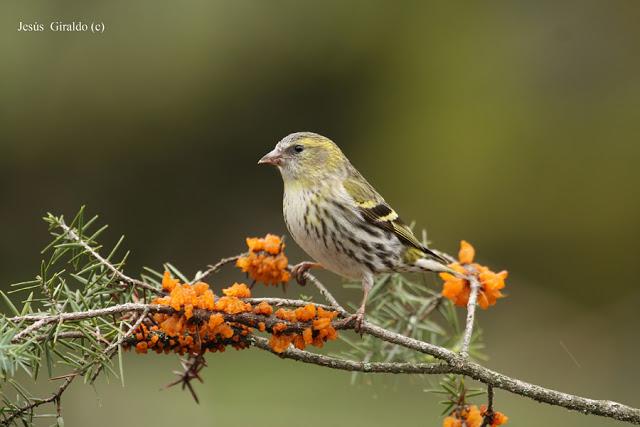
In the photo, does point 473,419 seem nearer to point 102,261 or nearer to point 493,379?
point 493,379

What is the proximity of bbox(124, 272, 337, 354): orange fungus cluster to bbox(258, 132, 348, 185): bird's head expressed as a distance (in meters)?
0.91

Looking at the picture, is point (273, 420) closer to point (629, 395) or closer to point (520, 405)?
point (520, 405)

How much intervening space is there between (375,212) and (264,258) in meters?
0.62

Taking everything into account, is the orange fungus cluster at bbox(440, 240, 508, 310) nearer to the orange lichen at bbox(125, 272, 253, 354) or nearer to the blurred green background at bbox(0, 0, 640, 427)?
the orange lichen at bbox(125, 272, 253, 354)

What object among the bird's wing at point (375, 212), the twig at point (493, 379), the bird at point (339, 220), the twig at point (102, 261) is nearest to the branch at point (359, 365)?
the twig at point (493, 379)

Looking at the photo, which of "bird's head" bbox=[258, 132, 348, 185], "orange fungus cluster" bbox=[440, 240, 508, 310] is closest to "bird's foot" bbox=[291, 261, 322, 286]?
"orange fungus cluster" bbox=[440, 240, 508, 310]

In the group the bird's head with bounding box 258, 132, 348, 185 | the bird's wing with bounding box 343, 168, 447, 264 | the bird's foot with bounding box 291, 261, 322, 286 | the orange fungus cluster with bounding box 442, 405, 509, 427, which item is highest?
the bird's head with bounding box 258, 132, 348, 185

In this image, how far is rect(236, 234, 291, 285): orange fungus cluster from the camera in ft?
4.69

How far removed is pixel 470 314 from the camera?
1.29m

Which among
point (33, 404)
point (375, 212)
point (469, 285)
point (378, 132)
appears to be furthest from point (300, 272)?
point (378, 132)

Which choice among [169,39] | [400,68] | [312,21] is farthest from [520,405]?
[169,39]

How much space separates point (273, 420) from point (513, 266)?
4.49 ft

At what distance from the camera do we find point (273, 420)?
2812mm

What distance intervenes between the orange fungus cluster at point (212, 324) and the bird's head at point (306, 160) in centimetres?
91
